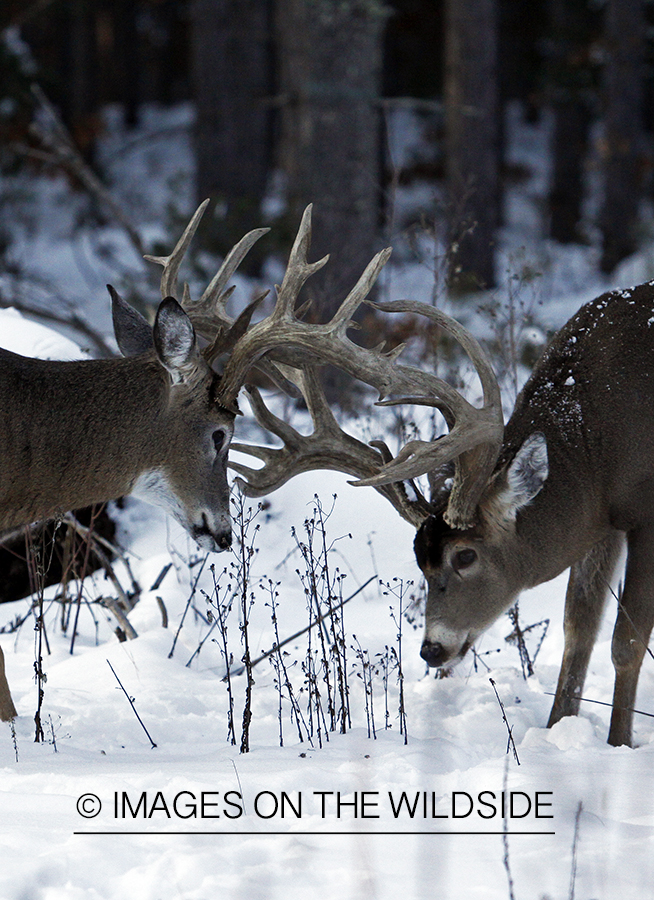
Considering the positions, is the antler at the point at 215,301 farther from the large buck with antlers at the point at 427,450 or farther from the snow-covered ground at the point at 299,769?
the snow-covered ground at the point at 299,769

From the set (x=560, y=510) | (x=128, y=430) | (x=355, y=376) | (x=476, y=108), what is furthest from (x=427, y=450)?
(x=476, y=108)

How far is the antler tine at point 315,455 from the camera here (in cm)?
484

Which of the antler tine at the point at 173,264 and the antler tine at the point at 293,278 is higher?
the antler tine at the point at 173,264

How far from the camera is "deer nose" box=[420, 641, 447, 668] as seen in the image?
4.68 meters

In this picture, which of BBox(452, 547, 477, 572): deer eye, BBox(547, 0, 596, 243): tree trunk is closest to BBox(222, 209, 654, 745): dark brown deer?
BBox(452, 547, 477, 572): deer eye

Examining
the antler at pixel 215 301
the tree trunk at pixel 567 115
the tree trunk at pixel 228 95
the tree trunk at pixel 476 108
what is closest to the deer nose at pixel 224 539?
the antler at pixel 215 301

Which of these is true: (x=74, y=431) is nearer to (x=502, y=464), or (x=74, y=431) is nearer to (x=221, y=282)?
(x=221, y=282)

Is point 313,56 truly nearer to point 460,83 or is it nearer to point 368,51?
point 368,51

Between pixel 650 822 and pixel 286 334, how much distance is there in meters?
2.30

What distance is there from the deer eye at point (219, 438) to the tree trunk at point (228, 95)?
12.8 metres

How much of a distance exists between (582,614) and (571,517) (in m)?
0.66

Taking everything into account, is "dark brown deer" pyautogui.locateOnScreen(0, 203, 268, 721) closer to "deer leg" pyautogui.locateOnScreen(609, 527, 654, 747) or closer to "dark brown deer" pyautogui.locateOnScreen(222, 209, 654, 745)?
"dark brown deer" pyautogui.locateOnScreen(222, 209, 654, 745)

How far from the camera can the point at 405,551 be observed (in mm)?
6754

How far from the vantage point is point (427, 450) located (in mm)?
4453
